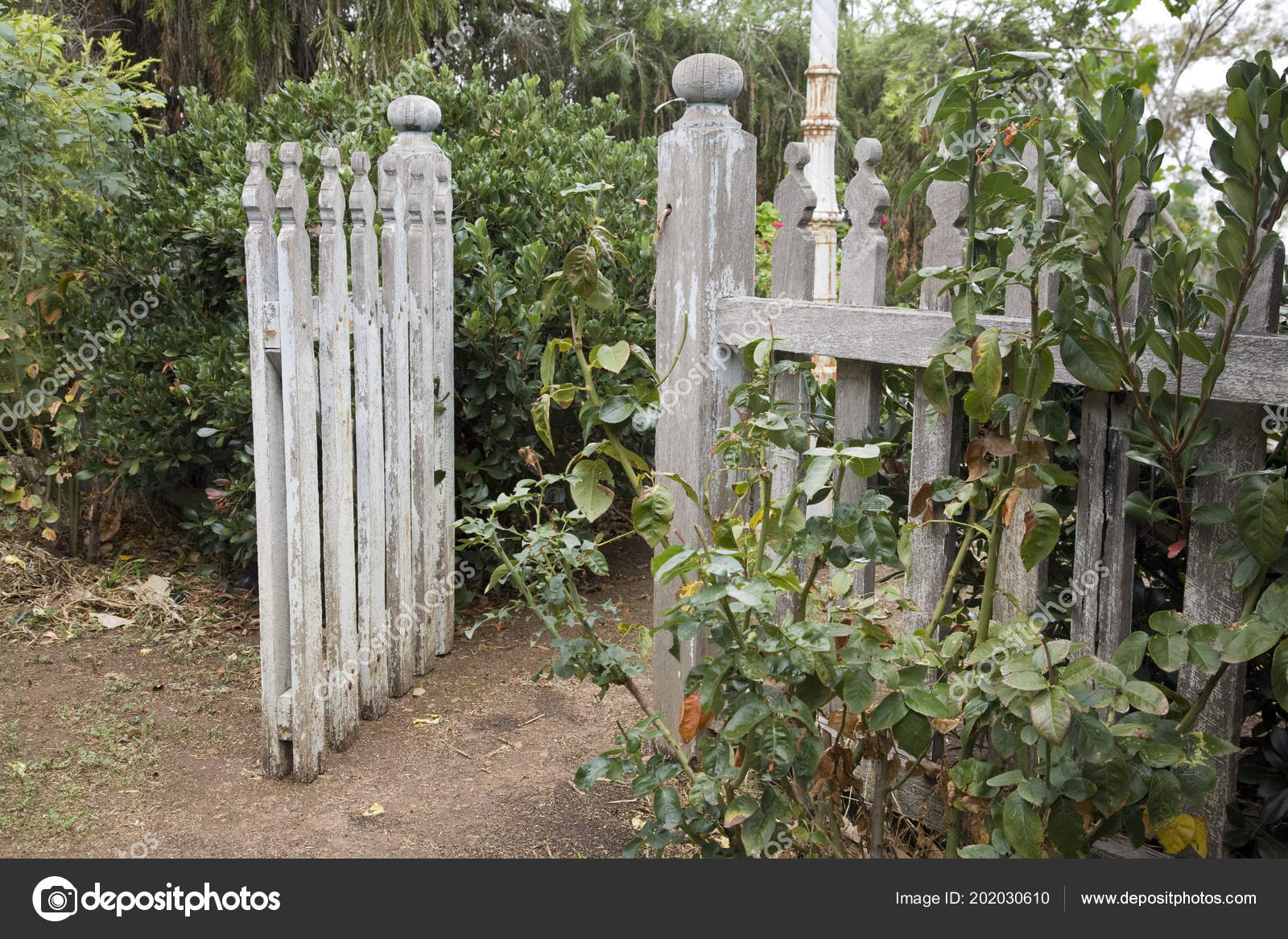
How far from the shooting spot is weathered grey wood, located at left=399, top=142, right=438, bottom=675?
3516 mm

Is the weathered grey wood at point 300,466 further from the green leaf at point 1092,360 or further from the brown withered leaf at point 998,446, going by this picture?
the green leaf at point 1092,360

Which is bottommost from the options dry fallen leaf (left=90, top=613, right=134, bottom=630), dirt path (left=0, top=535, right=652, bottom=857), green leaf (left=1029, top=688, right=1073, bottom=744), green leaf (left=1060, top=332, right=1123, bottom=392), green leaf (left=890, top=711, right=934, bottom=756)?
dirt path (left=0, top=535, right=652, bottom=857)

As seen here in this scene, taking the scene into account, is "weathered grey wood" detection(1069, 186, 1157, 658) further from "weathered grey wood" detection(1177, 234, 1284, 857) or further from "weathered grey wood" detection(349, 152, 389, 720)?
"weathered grey wood" detection(349, 152, 389, 720)

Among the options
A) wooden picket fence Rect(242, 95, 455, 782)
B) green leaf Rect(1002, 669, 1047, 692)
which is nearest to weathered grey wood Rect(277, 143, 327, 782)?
wooden picket fence Rect(242, 95, 455, 782)

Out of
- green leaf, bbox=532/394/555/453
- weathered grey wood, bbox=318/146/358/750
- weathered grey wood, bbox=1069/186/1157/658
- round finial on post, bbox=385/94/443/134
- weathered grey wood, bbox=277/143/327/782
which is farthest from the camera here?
round finial on post, bbox=385/94/443/134

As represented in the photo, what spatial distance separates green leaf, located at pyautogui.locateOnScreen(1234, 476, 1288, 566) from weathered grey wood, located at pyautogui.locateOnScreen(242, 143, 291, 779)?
87.7 inches

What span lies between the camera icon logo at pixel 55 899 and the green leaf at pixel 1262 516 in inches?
90.0

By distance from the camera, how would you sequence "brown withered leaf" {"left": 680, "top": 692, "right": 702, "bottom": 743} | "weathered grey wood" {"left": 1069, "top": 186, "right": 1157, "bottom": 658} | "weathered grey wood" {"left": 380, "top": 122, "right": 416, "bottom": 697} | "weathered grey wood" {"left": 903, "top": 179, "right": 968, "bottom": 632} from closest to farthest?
"weathered grey wood" {"left": 1069, "top": 186, "right": 1157, "bottom": 658} < "brown withered leaf" {"left": 680, "top": 692, "right": 702, "bottom": 743} < "weathered grey wood" {"left": 903, "top": 179, "right": 968, "bottom": 632} < "weathered grey wood" {"left": 380, "top": 122, "right": 416, "bottom": 697}

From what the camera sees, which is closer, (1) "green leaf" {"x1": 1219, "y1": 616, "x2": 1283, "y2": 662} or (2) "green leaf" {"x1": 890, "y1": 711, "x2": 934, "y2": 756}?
(1) "green leaf" {"x1": 1219, "y1": 616, "x2": 1283, "y2": 662}

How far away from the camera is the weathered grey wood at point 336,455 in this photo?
9.68 ft

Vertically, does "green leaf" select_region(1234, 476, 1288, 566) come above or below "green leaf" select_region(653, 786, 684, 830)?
above

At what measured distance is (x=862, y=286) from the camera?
251cm

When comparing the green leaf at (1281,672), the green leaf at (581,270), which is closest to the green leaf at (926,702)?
the green leaf at (1281,672)

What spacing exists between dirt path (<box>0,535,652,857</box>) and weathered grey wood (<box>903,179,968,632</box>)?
1004 mm
